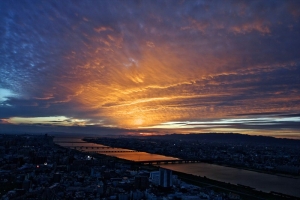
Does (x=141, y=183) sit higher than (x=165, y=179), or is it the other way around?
(x=165, y=179)

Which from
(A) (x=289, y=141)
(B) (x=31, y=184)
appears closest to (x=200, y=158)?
(B) (x=31, y=184)

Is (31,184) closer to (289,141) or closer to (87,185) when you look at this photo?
(87,185)

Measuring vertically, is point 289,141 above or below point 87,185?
above

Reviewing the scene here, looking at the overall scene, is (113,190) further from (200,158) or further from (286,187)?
(200,158)

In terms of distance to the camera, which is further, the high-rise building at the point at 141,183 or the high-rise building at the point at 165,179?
the high-rise building at the point at 165,179

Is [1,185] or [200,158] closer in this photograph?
[1,185]

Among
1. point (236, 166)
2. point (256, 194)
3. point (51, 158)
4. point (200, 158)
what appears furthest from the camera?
point (200, 158)

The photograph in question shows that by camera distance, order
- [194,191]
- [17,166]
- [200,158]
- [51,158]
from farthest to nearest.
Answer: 1. [200,158]
2. [51,158]
3. [17,166]
4. [194,191]

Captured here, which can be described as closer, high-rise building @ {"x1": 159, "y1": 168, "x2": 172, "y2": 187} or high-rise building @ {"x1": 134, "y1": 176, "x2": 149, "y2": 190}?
high-rise building @ {"x1": 134, "y1": 176, "x2": 149, "y2": 190}

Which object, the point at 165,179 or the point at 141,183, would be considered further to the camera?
the point at 165,179
